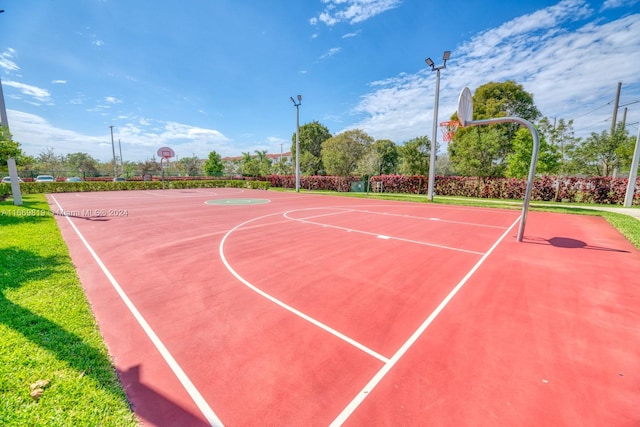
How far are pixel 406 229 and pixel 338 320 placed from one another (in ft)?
21.0

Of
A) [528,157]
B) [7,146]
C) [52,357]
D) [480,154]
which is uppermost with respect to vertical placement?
[480,154]

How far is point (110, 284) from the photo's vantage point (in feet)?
16.3

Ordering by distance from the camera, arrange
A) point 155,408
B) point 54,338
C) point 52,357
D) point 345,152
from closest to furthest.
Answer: point 155,408
point 52,357
point 54,338
point 345,152

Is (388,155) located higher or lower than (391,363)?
higher

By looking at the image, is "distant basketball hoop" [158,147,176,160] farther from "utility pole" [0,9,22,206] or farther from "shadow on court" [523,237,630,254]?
"shadow on court" [523,237,630,254]

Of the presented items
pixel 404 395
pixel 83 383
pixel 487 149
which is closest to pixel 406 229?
pixel 404 395

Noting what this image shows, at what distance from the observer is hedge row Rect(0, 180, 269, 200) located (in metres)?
23.5

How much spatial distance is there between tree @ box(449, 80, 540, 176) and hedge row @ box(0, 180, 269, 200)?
2152cm

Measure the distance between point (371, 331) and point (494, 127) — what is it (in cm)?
2792

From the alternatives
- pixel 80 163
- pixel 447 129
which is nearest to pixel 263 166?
pixel 447 129

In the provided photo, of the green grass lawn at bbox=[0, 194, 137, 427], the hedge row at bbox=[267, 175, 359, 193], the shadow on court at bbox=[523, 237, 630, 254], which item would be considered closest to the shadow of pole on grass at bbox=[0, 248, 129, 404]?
the green grass lawn at bbox=[0, 194, 137, 427]

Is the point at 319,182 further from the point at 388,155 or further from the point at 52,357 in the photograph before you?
the point at 52,357

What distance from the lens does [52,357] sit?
2.86 meters

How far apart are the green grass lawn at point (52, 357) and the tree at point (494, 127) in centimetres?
2372
